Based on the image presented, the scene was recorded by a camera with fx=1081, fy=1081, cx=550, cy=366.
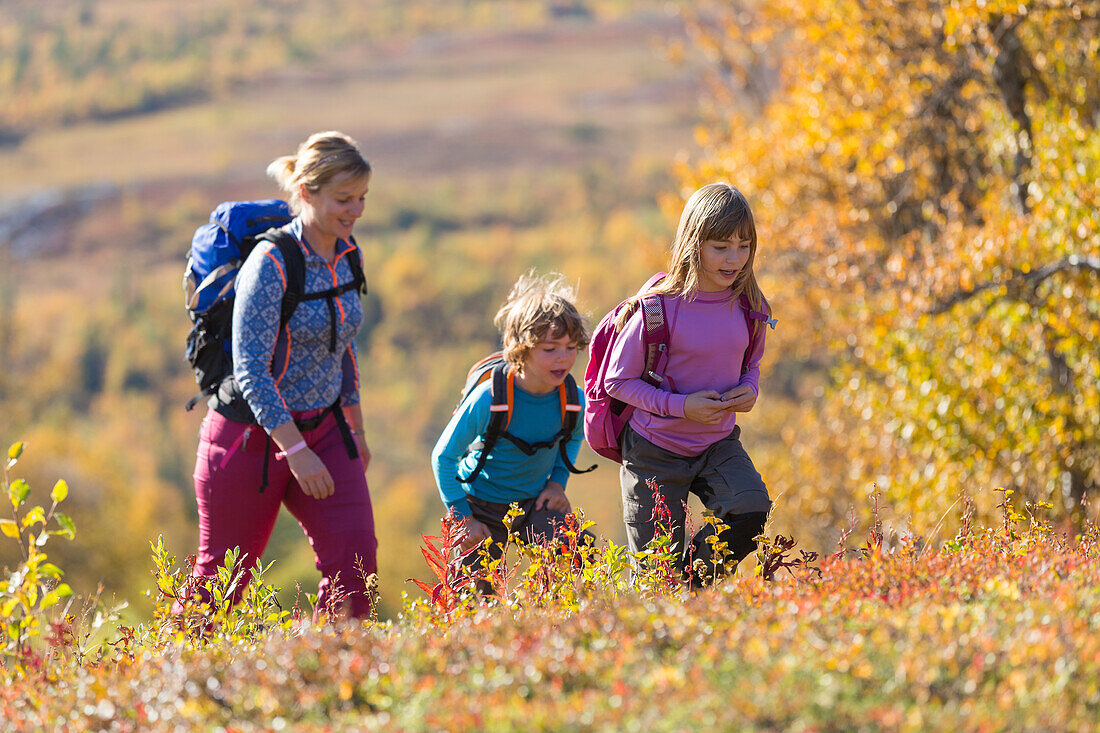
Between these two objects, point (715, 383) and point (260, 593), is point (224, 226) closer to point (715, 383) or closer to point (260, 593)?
point (260, 593)

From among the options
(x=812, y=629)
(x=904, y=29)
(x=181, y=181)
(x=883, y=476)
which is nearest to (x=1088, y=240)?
(x=904, y=29)

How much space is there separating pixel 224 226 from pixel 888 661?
3.32 meters

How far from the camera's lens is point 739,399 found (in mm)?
4145

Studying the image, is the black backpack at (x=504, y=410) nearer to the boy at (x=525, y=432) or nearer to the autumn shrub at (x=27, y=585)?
the boy at (x=525, y=432)

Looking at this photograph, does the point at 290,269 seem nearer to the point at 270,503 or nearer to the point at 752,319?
the point at 270,503

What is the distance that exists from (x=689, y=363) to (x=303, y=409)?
64.3 inches

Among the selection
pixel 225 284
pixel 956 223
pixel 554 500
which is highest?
pixel 956 223

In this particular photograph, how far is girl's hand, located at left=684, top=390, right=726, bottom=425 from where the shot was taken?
4.11 m

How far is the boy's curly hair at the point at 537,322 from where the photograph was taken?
453 centimetres

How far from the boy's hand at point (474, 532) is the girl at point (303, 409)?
42 centimetres

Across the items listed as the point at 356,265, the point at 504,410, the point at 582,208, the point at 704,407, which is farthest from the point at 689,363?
the point at 582,208

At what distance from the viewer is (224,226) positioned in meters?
4.77

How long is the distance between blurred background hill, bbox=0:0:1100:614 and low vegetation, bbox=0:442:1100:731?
1313 millimetres

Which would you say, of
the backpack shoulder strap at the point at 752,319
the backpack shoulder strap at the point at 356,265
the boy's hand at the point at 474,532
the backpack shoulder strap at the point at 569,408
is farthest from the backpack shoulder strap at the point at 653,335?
the backpack shoulder strap at the point at 356,265
